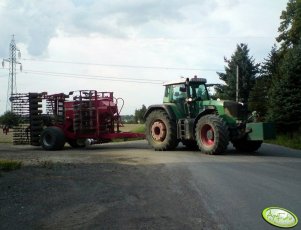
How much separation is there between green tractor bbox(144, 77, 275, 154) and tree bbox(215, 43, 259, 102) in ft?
88.3

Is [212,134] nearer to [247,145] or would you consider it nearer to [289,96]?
[247,145]

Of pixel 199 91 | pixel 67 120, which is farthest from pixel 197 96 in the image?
pixel 67 120

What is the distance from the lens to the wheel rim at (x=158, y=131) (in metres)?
18.4

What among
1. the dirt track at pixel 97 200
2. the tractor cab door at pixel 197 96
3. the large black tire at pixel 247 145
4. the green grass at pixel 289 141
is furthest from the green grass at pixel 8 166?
the green grass at pixel 289 141

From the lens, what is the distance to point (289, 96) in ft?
88.5

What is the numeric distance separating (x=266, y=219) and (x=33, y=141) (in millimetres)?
16003

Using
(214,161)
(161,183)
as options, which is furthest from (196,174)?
(214,161)

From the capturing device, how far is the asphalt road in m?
6.74

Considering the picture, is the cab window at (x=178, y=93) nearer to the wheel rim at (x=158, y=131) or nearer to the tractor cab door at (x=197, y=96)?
the tractor cab door at (x=197, y=96)

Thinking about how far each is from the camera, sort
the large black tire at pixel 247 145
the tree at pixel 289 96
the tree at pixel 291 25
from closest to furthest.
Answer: the large black tire at pixel 247 145
the tree at pixel 289 96
the tree at pixel 291 25

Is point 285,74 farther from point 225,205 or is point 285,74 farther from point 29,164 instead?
point 225,205

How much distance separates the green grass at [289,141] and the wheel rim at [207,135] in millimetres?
6410

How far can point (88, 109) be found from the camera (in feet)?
66.0

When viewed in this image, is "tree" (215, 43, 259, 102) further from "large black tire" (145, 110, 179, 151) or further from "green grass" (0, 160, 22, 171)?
"green grass" (0, 160, 22, 171)
